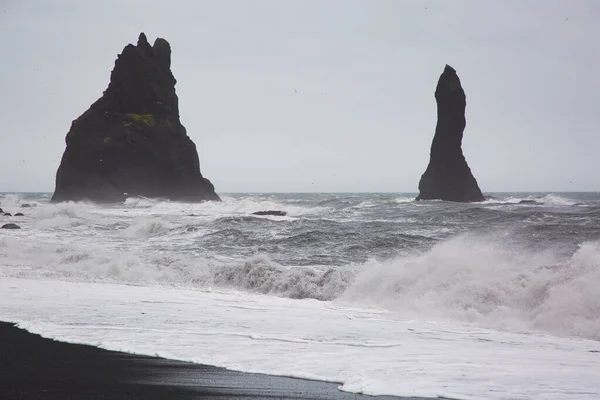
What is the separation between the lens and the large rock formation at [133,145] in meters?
64.9

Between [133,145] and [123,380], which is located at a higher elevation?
[133,145]

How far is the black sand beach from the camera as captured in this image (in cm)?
565

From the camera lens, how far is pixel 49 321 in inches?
360

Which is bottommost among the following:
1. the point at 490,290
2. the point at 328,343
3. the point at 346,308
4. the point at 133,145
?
the point at 346,308

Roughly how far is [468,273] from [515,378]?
5723mm

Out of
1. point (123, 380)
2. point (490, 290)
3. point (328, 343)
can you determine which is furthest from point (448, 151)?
point (123, 380)

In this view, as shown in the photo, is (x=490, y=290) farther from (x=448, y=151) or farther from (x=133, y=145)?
(x=448, y=151)

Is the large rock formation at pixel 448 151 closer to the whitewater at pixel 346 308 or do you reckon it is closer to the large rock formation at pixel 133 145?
the large rock formation at pixel 133 145

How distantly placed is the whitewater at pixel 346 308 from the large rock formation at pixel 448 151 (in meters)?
50.1

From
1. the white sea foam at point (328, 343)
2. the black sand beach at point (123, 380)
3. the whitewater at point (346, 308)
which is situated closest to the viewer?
the black sand beach at point (123, 380)

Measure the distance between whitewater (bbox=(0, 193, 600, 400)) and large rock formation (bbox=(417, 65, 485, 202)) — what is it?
50128mm

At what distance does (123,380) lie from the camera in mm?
6137

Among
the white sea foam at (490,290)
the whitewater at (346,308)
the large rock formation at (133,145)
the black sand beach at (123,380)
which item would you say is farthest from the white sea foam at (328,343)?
the large rock formation at (133,145)

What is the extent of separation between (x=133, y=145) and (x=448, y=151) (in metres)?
37.2
